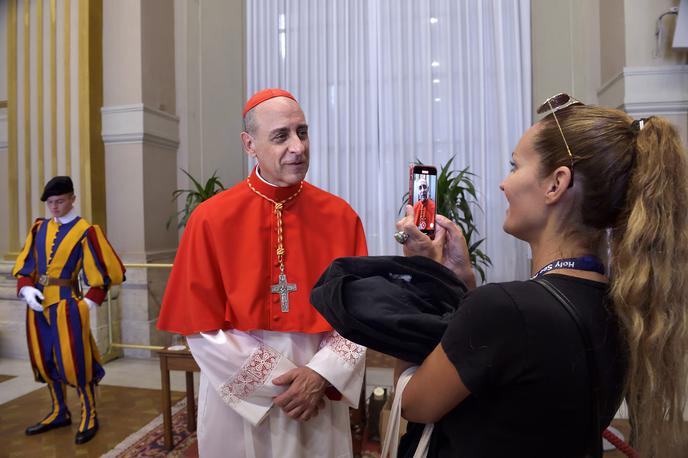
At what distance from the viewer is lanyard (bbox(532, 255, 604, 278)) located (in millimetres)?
930

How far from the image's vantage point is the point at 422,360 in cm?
94

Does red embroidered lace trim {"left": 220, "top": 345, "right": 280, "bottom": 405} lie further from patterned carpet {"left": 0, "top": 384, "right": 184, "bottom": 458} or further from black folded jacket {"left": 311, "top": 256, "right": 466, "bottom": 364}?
patterned carpet {"left": 0, "top": 384, "right": 184, "bottom": 458}

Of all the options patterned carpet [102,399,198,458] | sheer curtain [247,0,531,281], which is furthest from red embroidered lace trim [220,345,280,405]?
sheer curtain [247,0,531,281]

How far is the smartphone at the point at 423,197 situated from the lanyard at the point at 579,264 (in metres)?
0.33

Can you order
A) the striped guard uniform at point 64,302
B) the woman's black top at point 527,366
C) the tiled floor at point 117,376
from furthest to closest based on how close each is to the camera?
the tiled floor at point 117,376, the striped guard uniform at point 64,302, the woman's black top at point 527,366

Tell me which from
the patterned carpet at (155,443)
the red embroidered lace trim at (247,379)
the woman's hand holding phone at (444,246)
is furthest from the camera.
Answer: the patterned carpet at (155,443)

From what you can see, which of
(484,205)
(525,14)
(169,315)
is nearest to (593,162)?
(169,315)

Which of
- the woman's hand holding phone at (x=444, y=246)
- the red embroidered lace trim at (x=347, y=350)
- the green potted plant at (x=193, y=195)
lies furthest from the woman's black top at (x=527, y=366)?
the green potted plant at (x=193, y=195)

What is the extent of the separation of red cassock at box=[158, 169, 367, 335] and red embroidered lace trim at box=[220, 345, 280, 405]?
0.12m

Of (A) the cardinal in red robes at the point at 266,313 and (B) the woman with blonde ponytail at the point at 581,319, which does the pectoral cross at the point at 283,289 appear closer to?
(A) the cardinal in red robes at the point at 266,313

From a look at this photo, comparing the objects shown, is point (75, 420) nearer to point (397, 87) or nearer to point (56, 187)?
point (56, 187)

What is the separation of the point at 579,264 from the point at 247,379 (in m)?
1.09

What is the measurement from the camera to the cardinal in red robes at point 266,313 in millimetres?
1626

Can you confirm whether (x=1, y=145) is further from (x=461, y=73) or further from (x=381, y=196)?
(x=461, y=73)
